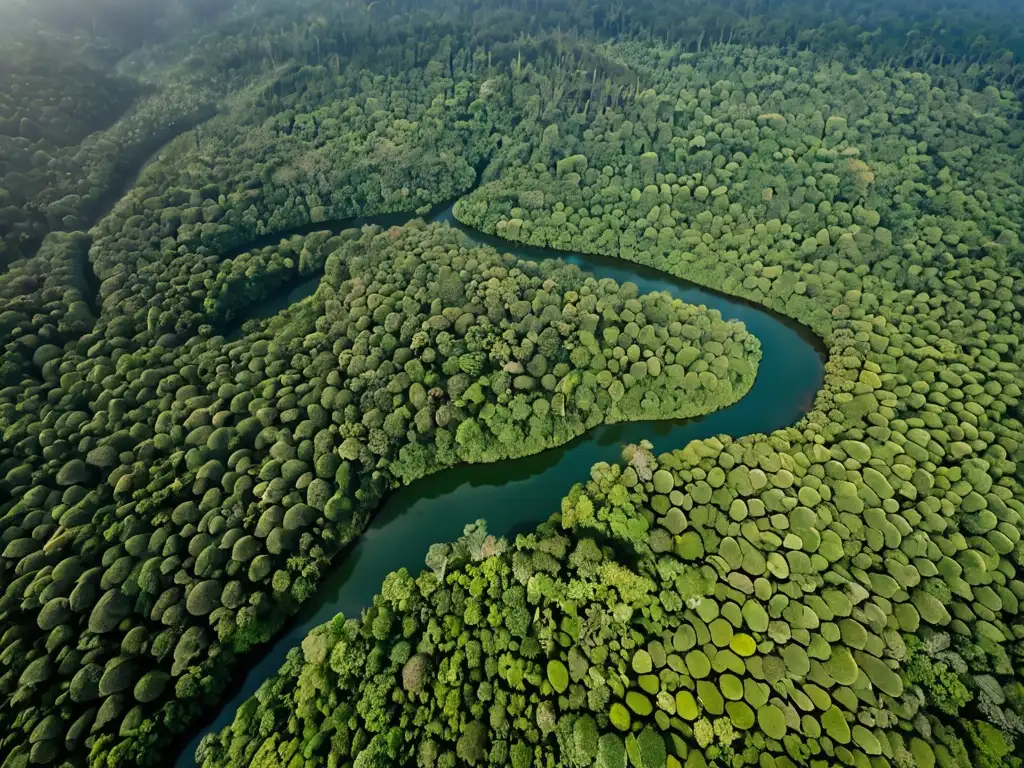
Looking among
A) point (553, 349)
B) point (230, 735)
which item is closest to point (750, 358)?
point (553, 349)

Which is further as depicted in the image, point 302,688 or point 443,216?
point 443,216

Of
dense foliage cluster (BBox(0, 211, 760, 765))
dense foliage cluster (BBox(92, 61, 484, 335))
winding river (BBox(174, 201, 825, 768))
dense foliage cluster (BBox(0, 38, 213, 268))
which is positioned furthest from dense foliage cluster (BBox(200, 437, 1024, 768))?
dense foliage cluster (BBox(0, 38, 213, 268))

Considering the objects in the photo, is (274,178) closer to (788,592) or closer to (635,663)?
(635,663)

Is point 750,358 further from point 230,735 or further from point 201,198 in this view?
point 201,198

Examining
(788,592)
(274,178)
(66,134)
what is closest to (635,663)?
(788,592)

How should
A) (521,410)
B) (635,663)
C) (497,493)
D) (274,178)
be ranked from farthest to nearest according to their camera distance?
(274,178) < (521,410) < (497,493) < (635,663)

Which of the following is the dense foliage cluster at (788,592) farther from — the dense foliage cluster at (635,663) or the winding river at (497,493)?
the winding river at (497,493)

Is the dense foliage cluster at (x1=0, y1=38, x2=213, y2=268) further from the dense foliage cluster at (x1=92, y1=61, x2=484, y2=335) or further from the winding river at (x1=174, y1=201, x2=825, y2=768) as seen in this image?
the winding river at (x1=174, y1=201, x2=825, y2=768)
